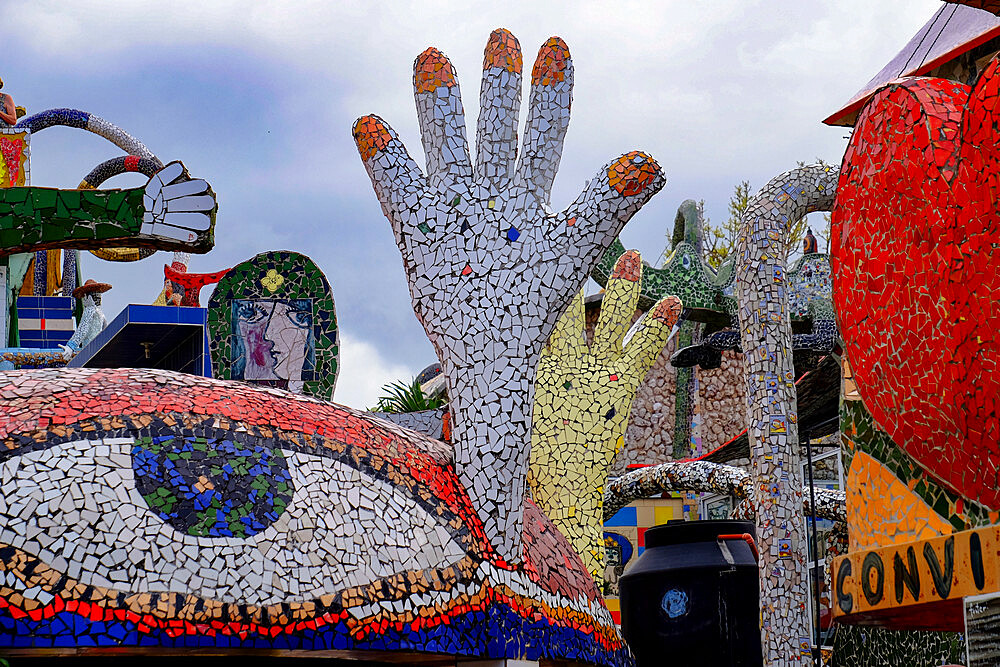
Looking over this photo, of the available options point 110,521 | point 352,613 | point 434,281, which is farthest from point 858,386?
point 110,521

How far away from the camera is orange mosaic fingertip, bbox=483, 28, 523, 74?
5699 mm

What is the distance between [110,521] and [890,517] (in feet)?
10.7

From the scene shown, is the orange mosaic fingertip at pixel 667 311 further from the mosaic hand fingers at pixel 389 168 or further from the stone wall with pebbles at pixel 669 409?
the stone wall with pebbles at pixel 669 409

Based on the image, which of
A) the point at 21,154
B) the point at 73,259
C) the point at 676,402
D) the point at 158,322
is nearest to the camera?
the point at 158,322

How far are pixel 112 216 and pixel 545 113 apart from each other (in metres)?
1.99

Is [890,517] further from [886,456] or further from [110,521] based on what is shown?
[110,521]

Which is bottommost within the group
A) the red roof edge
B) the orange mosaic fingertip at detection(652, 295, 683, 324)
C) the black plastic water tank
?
the black plastic water tank

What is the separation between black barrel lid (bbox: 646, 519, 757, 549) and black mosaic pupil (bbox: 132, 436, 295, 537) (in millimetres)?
3846

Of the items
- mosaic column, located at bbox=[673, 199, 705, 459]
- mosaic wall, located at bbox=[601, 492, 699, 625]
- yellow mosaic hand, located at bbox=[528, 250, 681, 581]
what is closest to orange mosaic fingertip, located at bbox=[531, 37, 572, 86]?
yellow mosaic hand, located at bbox=[528, 250, 681, 581]

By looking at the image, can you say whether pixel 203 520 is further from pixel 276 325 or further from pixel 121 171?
pixel 121 171

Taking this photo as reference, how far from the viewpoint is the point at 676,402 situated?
17328 mm

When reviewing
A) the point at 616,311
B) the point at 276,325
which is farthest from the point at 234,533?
the point at 616,311

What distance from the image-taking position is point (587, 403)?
9188 mm

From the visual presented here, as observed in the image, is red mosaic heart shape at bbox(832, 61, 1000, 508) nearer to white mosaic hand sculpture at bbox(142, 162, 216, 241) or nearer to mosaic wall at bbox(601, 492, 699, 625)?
white mosaic hand sculpture at bbox(142, 162, 216, 241)
